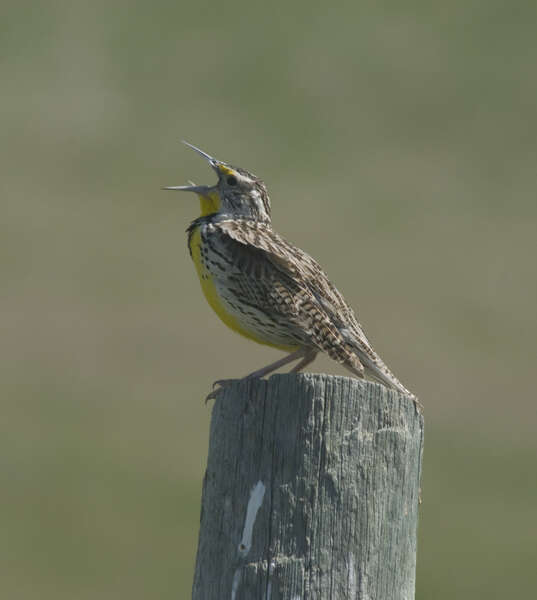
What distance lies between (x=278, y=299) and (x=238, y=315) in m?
0.15

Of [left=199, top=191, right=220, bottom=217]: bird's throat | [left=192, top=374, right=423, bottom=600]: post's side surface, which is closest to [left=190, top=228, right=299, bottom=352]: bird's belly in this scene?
[left=199, top=191, right=220, bottom=217]: bird's throat

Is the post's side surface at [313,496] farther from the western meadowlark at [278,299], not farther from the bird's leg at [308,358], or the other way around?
the bird's leg at [308,358]

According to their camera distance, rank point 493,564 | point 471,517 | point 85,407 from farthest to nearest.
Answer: point 85,407 < point 471,517 < point 493,564

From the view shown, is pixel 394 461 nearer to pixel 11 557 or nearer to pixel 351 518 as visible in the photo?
pixel 351 518

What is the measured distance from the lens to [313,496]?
2.79 metres

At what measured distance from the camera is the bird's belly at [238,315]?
160 inches

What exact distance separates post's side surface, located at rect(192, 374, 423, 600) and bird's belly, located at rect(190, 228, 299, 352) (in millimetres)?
1175

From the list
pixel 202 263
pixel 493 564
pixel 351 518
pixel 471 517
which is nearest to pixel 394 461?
pixel 351 518

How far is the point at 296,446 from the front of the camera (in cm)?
281

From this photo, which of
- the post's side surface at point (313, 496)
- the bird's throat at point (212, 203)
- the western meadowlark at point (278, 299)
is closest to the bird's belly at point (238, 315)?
the western meadowlark at point (278, 299)

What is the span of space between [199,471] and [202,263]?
339 inches

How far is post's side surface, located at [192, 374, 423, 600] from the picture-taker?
2775 mm

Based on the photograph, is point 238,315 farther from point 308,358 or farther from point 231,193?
point 231,193

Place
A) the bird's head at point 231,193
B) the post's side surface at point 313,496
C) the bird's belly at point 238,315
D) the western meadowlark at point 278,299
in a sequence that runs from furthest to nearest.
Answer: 1. the bird's head at point 231,193
2. the bird's belly at point 238,315
3. the western meadowlark at point 278,299
4. the post's side surface at point 313,496
